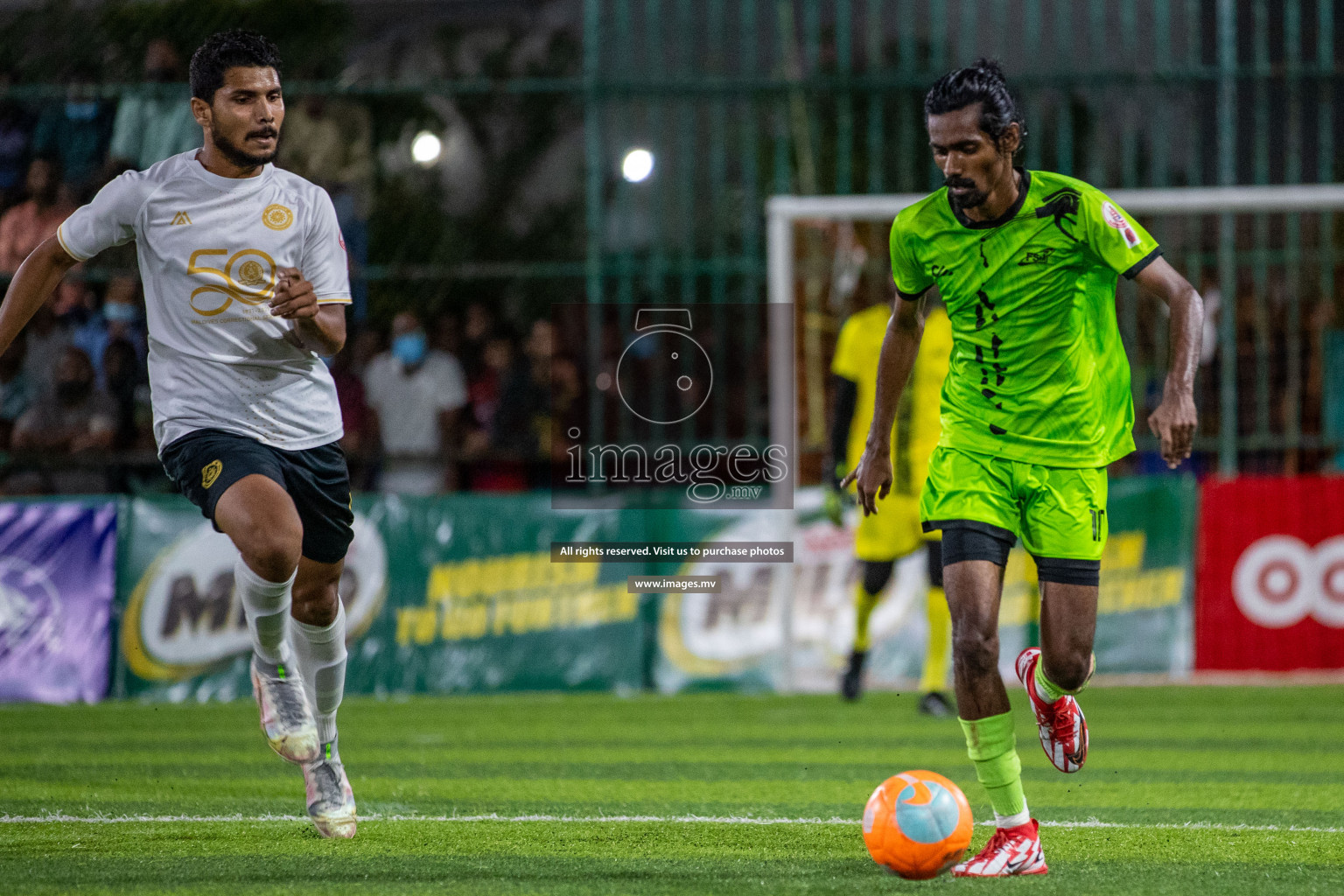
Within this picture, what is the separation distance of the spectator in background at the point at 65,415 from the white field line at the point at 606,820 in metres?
6.12

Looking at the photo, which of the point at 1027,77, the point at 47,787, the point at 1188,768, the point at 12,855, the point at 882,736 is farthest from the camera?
the point at 1027,77

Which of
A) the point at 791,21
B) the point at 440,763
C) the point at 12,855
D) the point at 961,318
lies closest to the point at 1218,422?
the point at 791,21

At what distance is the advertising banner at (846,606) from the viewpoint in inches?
445

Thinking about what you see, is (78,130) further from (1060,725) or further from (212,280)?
(1060,725)

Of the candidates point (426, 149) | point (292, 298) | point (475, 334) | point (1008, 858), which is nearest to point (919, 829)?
point (1008, 858)

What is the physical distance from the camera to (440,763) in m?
7.73

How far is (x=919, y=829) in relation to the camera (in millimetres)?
4676

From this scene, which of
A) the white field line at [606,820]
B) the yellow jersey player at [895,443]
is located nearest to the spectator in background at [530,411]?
the yellow jersey player at [895,443]

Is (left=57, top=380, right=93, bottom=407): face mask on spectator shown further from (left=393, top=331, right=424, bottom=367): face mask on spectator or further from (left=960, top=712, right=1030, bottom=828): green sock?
(left=960, top=712, right=1030, bottom=828): green sock

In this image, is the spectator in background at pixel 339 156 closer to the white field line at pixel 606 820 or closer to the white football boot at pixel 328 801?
the white field line at pixel 606 820

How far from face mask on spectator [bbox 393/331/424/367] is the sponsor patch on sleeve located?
7.82m

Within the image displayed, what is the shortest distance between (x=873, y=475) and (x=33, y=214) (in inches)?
330

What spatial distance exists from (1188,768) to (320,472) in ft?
13.5

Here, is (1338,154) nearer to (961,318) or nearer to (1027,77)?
(1027,77)
